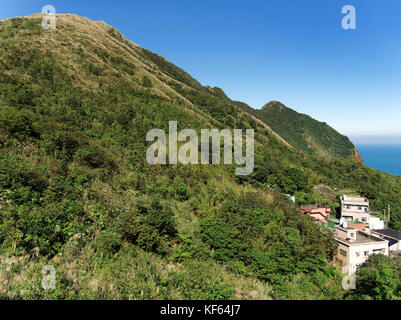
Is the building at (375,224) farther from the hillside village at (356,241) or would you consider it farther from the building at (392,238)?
the building at (392,238)

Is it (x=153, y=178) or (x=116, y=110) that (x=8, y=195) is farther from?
(x=116, y=110)

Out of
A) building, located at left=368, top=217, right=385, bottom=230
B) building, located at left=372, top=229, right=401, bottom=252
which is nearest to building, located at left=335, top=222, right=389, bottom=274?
building, located at left=372, top=229, right=401, bottom=252

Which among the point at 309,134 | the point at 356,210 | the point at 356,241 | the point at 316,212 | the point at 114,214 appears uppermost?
the point at 309,134

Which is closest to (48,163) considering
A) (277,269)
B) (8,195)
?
(8,195)

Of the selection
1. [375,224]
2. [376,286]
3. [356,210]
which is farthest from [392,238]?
[376,286]

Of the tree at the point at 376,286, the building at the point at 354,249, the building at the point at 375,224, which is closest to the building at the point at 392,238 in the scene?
the building at the point at 375,224

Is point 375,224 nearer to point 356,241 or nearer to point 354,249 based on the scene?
point 356,241

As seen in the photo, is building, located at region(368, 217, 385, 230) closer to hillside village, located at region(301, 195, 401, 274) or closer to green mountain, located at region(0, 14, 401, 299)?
hillside village, located at region(301, 195, 401, 274)
